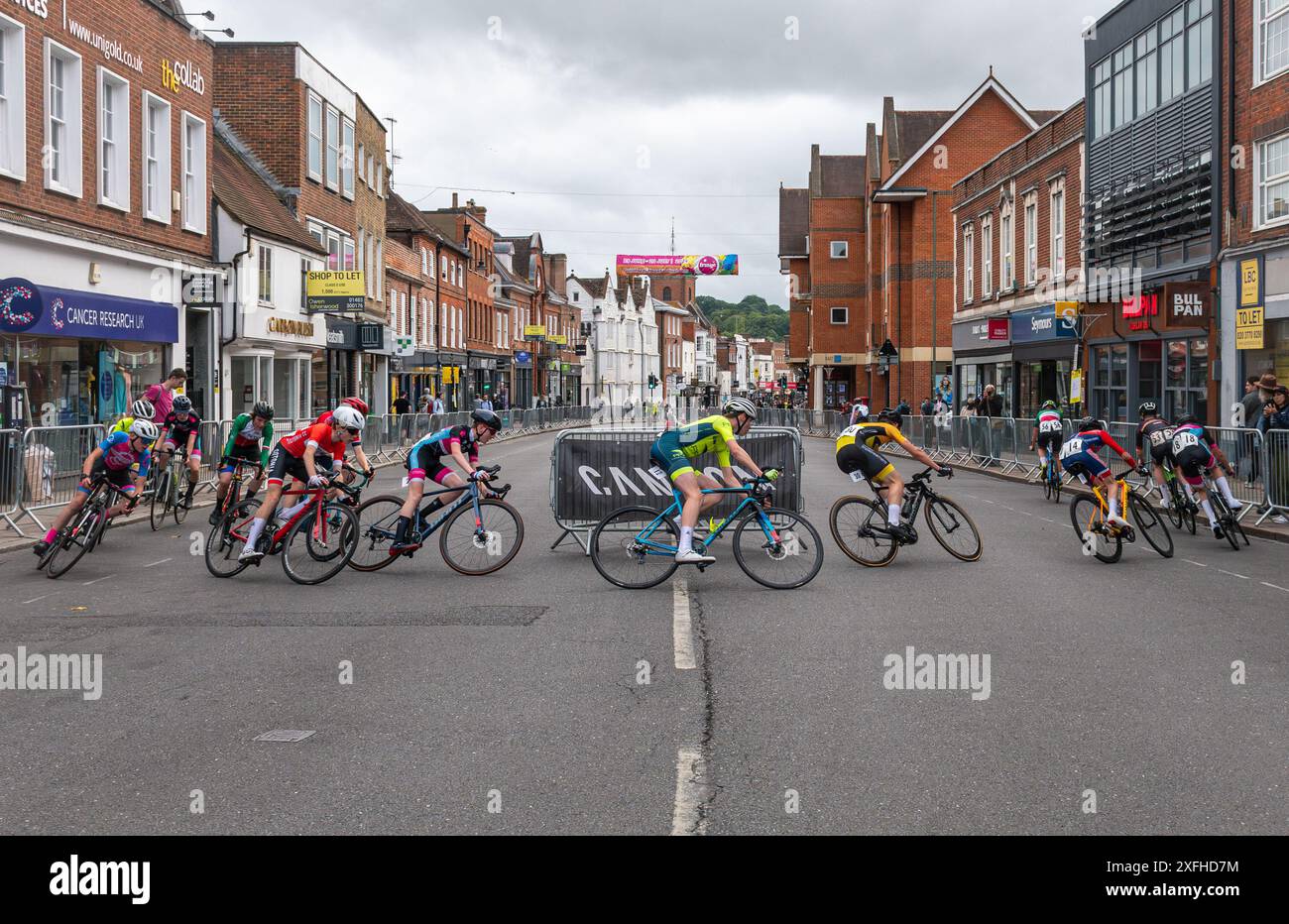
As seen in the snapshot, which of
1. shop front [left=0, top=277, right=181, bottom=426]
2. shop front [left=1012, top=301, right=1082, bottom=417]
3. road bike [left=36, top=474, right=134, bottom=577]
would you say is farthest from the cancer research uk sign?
shop front [left=1012, top=301, right=1082, bottom=417]

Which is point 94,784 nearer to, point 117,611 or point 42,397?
point 117,611

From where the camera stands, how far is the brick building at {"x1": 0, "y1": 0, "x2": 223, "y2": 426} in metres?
20.3

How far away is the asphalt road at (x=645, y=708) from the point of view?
16.6 ft

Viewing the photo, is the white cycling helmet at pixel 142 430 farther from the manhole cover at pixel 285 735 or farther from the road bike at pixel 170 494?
the manhole cover at pixel 285 735

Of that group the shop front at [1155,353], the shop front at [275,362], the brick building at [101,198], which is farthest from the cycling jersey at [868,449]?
the shop front at [275,362]

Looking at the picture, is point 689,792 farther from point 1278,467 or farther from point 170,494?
point 170,494

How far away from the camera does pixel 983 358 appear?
42062 mm

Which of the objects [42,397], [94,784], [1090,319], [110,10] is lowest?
[94,784]

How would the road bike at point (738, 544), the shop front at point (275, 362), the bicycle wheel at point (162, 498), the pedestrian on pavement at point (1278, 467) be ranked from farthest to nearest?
1. the shop front at point (275, 362)
2. the bicycle wheel at point (162, 498)
3. the pedestrian on pavement at point (1278, 467)
4. the road bike at point (738, 544)

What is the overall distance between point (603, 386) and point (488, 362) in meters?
49.3

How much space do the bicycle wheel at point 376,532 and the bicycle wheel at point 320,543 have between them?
0.48 meters

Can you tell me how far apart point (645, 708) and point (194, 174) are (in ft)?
80.9
